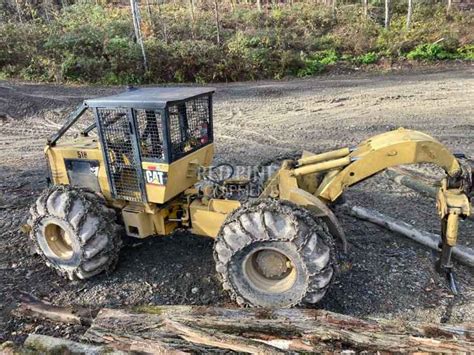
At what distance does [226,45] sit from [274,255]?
15.6 metres

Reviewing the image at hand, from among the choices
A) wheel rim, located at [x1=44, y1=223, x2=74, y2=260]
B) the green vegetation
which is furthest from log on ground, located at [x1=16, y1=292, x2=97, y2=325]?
the green vegetation

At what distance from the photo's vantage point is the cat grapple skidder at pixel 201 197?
180 inches

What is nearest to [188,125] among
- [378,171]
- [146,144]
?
[146,144]

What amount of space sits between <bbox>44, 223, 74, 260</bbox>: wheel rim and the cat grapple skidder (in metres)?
0.01

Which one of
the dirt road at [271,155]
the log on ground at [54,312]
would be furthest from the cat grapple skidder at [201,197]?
the log on ground at [54,312]

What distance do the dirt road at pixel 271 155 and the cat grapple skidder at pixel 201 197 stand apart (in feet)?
1.44

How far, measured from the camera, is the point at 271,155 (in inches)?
403

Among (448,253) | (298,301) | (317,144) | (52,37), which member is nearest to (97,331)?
(298,301)

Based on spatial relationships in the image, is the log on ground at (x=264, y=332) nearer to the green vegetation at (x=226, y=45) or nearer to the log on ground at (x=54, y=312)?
the log on ground at (x=54, y=312)

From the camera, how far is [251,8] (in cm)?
2591

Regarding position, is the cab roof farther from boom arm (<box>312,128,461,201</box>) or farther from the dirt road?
the dirt road

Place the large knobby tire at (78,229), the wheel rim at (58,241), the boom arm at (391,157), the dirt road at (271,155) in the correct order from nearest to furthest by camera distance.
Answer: the boom arm at (391,157) → the dirt road at (271,155) → the large knobby tire at (78,229) → the wheel rim at (58,241)

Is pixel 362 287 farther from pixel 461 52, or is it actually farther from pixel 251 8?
pixel 251 8

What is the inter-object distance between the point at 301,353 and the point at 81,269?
9.74 ft
